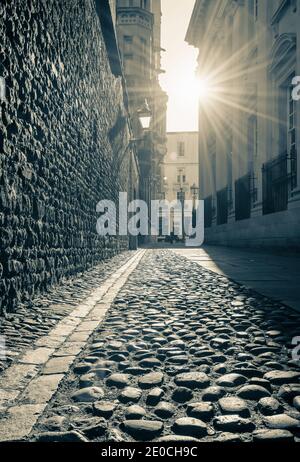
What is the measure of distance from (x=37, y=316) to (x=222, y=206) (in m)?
17.8

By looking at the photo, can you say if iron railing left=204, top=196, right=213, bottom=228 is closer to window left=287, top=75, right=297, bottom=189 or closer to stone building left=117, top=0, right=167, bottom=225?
stone building left=117, top=0, right=167, bottom=225

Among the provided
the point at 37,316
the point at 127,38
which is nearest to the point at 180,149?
the point at 127,38

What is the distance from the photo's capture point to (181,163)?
221 feet

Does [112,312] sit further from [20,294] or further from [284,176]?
[284,176]

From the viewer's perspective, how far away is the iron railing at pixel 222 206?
787 inches

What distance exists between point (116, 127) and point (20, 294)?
9.26 metres

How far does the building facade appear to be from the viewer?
220ft

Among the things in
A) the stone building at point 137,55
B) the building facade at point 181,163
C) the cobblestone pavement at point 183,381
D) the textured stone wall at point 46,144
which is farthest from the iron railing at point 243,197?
the building facade at point 181,163

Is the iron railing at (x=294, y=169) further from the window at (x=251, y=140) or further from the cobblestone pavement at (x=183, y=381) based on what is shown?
the cobblestone pavement at (x=183, y=381)

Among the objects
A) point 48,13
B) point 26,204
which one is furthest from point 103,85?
point 26,204

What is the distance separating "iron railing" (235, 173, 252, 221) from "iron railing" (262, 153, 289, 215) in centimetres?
254

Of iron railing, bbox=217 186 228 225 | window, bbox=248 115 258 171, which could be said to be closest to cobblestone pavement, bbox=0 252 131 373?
window, bbox=248 115 258 171

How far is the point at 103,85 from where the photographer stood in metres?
9.28

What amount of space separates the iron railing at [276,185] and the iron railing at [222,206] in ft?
22.9
